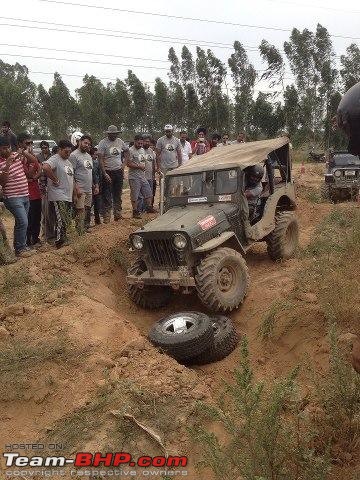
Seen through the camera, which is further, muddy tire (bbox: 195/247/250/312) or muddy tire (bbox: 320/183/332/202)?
muddy tire (bbox: 320/183/332/202)

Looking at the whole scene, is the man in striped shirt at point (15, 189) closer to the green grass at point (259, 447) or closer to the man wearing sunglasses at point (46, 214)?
the man wearing sunglasses at point (46, 214)

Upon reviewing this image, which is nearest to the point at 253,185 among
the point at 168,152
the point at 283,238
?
the point at 283,238

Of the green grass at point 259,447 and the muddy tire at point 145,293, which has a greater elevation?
the green grass at point 259,447

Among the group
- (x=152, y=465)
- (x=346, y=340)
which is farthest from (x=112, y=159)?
(x=152, y=465)

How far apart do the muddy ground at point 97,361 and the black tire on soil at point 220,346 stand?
70 millimetres

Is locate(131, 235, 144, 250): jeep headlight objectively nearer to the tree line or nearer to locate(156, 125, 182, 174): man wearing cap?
locate(156, 125, 182, 174): man wearing cap

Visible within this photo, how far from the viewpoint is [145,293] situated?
5.67m

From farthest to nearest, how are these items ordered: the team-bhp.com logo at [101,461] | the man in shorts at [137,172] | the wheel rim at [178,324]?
the man in shorts at [137,172], the wheel rim at [178,324], the team-bhp.com logo at [101,461]

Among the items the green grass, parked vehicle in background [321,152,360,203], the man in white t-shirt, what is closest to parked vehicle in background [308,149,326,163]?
parked vehicle in background [321,152,360,203]

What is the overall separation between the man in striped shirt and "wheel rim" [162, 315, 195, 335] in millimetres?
2340

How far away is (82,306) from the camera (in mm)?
4820

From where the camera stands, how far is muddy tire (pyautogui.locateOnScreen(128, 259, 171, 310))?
5.62 m

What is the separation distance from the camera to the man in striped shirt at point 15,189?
229 inches

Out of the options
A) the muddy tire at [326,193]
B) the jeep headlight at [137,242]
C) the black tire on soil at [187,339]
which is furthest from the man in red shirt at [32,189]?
the muddy tire at [326,193]
